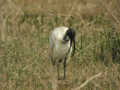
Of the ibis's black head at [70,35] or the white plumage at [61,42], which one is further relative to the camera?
the white plumage at [61,42]

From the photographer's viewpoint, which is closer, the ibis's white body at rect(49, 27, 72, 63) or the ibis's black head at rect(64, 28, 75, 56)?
the ibis's black head at rect(64, 28, 75, 56)

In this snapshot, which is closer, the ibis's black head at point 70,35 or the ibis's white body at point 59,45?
the ibis's black head at point 70,35

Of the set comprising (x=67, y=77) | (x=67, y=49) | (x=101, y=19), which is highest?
(x=101, y=19)

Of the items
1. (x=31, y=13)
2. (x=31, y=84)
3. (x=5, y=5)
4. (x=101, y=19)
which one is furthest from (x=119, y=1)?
(x=31, y=13)

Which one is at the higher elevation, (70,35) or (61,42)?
(70,35)

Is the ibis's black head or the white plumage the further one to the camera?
the white plumage

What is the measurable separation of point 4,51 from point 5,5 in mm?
2538

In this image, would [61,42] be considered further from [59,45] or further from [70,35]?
[70,35]

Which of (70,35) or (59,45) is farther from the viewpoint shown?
(59,45)

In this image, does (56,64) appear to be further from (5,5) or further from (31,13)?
(31,13)

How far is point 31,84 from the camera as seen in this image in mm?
3201

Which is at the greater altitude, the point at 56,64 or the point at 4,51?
the point at 4,51

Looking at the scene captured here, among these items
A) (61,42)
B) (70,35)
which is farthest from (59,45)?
(70,35)

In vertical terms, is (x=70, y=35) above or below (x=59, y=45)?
above
